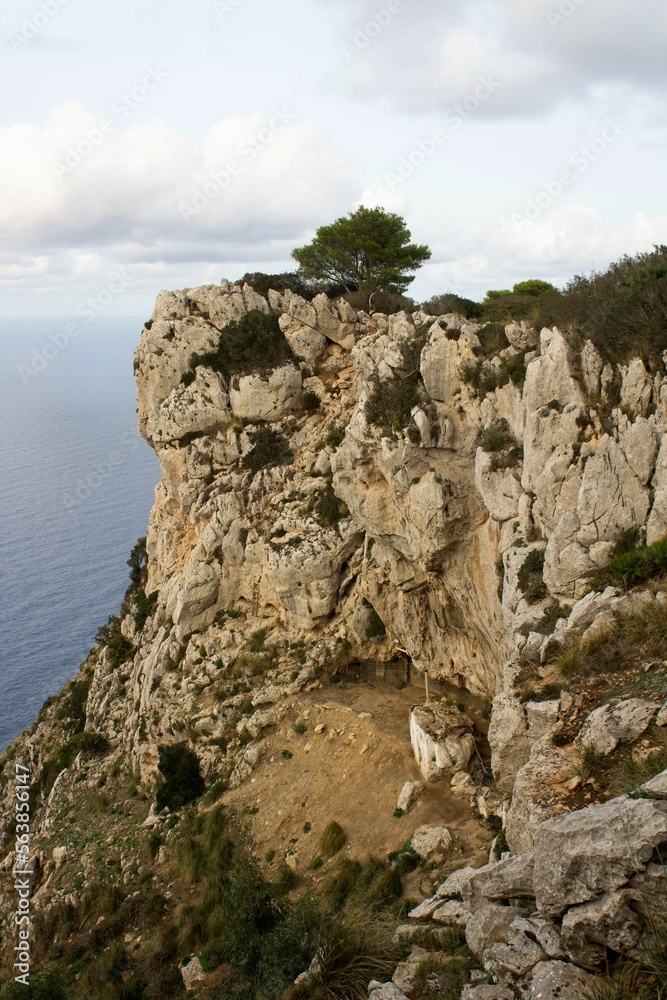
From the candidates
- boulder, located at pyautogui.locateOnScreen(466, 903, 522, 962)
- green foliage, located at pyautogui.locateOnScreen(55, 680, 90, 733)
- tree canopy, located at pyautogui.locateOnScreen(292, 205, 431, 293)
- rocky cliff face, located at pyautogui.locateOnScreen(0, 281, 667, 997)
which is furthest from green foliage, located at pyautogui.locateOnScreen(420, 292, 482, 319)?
green foliage, located at pyautogui.locateOnScreen(55, 680, 90, 733)

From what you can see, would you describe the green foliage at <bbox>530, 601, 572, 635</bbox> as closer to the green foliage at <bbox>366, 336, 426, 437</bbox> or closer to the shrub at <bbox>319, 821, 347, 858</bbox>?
the green foliage at <bbox>366, 336, 426, 437</bbox>

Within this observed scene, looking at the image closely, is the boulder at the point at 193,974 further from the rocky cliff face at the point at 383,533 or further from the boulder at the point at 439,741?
the boulder at the point at 439,741

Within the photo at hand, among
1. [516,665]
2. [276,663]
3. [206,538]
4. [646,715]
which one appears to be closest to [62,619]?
[206,538]

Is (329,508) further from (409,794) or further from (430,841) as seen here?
(430,841)

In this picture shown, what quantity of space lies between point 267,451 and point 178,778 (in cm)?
1312

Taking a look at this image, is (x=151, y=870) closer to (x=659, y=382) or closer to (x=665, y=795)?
(x=665, y=795)

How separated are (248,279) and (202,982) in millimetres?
27730

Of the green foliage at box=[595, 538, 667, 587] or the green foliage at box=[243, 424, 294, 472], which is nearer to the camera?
the green foliage at box=[595, 538, 667, 587]

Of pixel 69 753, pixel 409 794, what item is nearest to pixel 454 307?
pixel 409 794

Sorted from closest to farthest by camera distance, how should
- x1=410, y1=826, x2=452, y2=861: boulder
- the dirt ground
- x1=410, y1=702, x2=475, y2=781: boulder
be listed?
x1=410, y1=826, x2=452, y2=861: boulder → the dirt ground → x1=410, y1=702, x2=475, y2=781: boulder

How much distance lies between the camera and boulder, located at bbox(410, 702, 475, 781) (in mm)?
16062

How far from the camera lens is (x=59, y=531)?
66438 millimetres

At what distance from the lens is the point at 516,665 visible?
10.7 metres

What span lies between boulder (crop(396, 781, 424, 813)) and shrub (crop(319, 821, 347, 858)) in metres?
1.65
